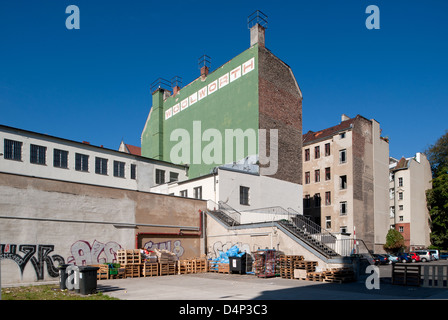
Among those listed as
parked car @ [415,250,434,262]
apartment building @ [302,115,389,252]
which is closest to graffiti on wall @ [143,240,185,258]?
apartment building @ [302,115,389,252]

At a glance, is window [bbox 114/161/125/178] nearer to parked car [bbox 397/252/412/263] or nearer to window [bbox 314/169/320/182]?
window [bbox 314/169/320/182]

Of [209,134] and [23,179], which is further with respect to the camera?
[209,134]

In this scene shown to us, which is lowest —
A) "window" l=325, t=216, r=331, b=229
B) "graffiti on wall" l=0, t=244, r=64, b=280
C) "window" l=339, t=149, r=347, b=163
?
"window" l=325, t=216, r=331, b=229

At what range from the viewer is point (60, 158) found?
108 ft

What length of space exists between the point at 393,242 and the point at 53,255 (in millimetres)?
44315

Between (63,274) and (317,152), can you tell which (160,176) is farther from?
(63,274)

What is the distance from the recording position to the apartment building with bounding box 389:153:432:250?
5778 centimetres

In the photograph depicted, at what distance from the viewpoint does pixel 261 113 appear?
1416 inches

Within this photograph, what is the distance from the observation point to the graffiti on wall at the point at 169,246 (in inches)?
1025

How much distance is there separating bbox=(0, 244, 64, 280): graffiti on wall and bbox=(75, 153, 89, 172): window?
45.7ft

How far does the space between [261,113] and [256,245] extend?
14545 millimetres

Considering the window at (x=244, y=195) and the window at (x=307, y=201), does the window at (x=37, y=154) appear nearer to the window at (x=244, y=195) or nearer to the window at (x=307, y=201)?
the window at (x=244, y=195)
